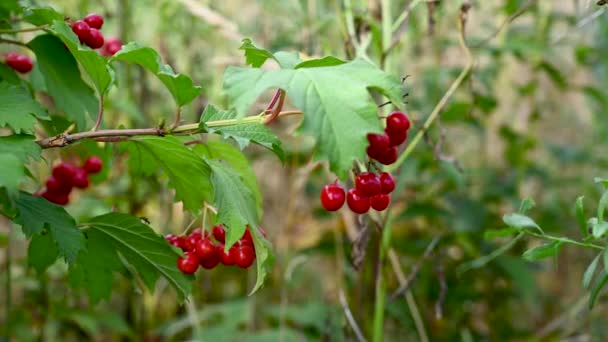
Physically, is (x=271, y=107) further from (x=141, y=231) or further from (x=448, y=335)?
(x=448, y=335)

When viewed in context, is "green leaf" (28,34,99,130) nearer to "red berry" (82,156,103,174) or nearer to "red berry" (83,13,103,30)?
"red berry" (83,13,103,30)

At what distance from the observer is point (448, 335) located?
2.09 metres

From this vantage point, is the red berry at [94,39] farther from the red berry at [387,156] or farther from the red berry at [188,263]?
the red berry at [387,156]

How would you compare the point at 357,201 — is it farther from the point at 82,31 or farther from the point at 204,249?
the point at 82,31

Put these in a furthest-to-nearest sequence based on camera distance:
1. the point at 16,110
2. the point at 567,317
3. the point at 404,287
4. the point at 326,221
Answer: the point at 326,221
the point at 567,317
the point at 404,287
the point at 16,110

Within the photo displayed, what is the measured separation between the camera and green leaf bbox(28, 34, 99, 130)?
3.13ft

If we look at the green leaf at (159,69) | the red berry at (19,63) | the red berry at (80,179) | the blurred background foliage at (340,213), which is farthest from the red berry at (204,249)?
the blurred background foliage at (340,213)

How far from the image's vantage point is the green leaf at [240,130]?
750mm

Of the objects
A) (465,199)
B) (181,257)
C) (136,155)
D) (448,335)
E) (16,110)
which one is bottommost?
(448,335)

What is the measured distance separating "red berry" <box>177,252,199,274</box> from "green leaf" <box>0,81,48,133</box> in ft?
0.86

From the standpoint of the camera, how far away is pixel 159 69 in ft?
2.49

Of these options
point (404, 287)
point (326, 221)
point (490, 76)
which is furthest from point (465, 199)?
point (404, 287)

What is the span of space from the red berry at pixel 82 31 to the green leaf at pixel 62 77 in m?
0.07

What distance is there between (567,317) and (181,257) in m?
1.52
